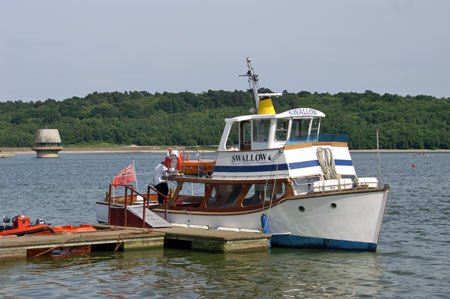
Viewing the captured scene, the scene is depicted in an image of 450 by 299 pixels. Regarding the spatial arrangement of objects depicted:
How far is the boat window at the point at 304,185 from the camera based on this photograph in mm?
20578

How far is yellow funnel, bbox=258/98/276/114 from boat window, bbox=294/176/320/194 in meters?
2.71

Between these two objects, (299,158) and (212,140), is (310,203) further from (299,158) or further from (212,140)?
(212,140)

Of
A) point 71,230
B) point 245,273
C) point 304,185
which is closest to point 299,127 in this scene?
point 304,185

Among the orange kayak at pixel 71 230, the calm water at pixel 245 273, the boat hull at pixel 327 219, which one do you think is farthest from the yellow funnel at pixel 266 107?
the orange kayak at pixel 71 230

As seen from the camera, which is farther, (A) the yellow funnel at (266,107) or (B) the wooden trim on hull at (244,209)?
(A) the yellow funnel at (266,107)

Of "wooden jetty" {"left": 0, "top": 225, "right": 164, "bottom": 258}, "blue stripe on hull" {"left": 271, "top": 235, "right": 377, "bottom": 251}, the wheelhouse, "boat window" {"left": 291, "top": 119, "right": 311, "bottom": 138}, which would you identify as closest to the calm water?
"blue stripe on hull" {"left": 271, "top": 235, "right": 377, "bottom": 251}

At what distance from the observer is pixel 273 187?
67.9 ft

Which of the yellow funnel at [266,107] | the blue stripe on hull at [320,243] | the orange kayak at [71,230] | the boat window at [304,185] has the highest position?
the yellow funnel at [266,107]

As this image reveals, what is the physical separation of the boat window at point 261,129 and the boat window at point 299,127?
0.85m

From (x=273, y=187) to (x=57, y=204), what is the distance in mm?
21918

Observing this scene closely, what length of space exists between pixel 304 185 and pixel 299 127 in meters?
2.11

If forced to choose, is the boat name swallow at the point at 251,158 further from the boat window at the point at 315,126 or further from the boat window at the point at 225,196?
the boat window at the point at 315,126

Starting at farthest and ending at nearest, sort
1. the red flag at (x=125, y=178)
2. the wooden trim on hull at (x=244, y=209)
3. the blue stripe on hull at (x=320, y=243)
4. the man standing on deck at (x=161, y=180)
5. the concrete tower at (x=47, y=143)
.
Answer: the concrete tower at (x=47, y=143) < the red flag at (x=125, y=178) < the man standing on deck at (x=161, y=180) < the blue stripe on hull at (x=320, y=243) < the wooden trim on hull at (x=244, y=209)

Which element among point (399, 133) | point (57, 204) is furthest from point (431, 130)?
point (57, 204)
